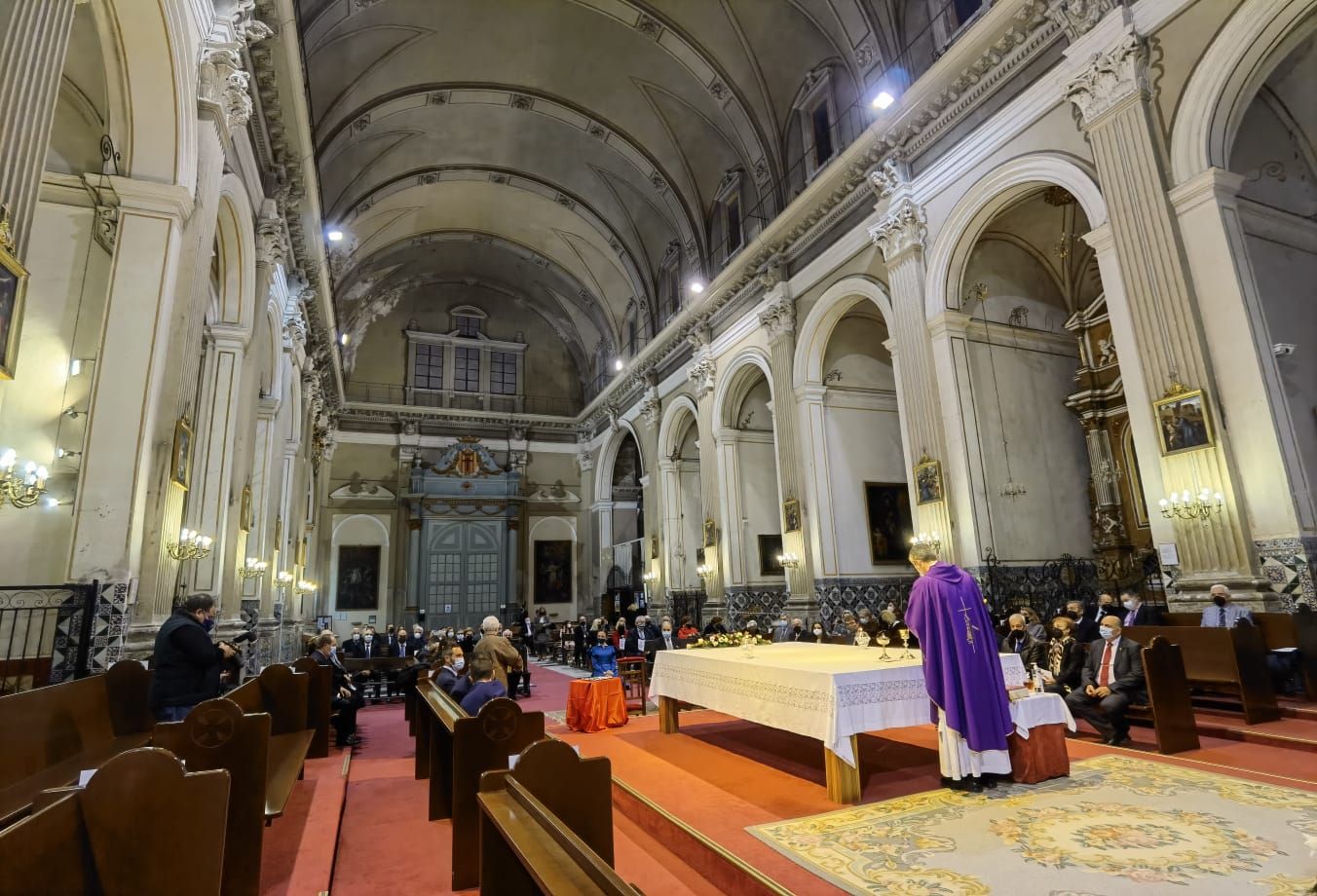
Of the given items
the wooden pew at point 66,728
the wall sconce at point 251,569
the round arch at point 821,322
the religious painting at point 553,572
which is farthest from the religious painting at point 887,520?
the religious painting at point 553,572

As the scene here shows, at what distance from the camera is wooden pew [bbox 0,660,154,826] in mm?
3201

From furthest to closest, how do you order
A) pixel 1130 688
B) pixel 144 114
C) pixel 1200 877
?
1. pixel 144 114
2. pixel 1130 688
3. pixel 1200 877

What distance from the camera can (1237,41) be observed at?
6531 mm

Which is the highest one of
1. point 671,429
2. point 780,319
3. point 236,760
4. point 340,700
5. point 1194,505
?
point 780,319

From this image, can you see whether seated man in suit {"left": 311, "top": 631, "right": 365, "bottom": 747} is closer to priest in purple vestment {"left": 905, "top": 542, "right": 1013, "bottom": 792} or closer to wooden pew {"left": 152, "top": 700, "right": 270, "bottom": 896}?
wooden pew {"left": 152, "top": 700, "right": 270, "bottom": 896}

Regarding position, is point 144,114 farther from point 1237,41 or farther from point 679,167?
point 679,167

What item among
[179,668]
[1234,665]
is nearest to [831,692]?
[1234,665]

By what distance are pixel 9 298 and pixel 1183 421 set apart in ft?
28.8

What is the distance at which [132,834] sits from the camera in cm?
188

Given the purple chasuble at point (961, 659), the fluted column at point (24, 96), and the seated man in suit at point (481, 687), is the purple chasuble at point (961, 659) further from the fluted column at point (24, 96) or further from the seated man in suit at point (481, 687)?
the fluted column at point (24, 96)

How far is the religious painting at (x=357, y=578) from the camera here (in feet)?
70.8

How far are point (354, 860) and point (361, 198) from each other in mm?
16917

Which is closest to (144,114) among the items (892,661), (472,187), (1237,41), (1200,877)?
(892,661)

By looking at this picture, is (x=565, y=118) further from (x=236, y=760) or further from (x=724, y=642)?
(x=236, y=760)
